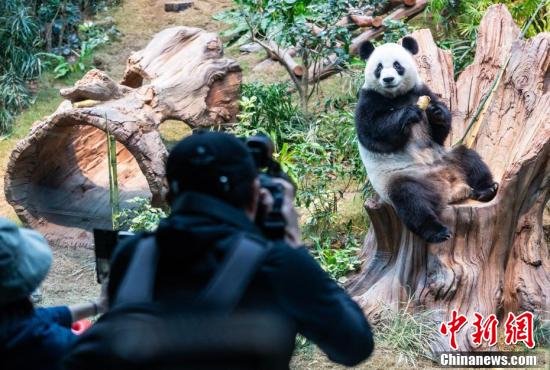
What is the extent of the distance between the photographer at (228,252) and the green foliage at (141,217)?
11.2 feet

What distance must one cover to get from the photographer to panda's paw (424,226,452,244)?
2804 millimetres

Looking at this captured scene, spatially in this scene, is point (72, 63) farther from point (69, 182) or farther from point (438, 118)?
point (438, 118)

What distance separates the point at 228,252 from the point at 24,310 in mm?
844

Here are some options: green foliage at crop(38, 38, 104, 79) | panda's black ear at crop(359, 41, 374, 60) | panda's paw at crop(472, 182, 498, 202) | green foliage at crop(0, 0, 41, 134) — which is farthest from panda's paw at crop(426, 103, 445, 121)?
green foliage at crop(38, 38, 104, 79)

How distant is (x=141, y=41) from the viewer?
10070 millimetres

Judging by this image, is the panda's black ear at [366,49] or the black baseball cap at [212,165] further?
the panda's black ear at [366,49]

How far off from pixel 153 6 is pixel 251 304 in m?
9.77

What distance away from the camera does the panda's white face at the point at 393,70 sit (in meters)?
5.04

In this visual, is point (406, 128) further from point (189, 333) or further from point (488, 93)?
point (189, 333)

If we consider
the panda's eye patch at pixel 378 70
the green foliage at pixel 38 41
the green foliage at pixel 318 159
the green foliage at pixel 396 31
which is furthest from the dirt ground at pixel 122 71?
the panda's eye patch at pixel 378 70

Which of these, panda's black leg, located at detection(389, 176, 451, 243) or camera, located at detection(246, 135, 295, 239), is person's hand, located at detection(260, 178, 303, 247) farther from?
panda's black leg, located at detection(389, 176, 451, 243)

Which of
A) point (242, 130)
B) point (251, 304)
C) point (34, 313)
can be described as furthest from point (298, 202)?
point (251, 304)

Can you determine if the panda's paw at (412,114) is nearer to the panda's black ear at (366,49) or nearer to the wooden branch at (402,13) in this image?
the panda's black ear at (366,49)

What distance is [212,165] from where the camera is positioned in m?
1.67
